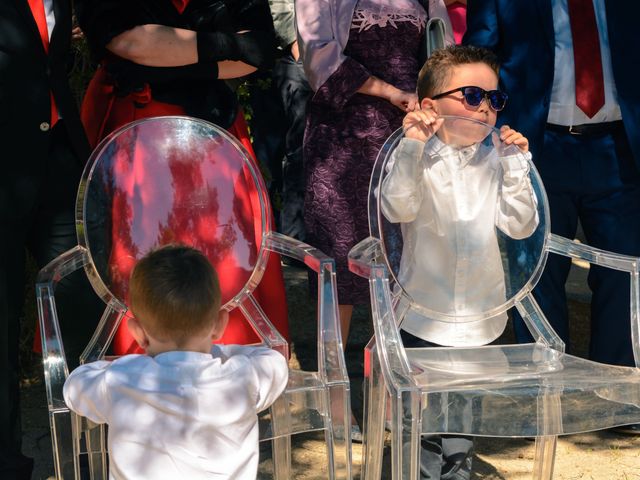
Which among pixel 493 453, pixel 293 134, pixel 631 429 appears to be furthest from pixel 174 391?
pixel 293 134

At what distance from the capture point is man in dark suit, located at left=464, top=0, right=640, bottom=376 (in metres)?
3.93

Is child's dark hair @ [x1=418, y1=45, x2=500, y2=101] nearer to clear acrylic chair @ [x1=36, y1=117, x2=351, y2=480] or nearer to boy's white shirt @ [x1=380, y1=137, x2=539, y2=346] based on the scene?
boy's white shirt @ [x1=380, y1=137, x2=539, y2=346]

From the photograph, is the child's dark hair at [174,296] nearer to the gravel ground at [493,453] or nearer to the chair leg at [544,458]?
the chair leg at [544,458]

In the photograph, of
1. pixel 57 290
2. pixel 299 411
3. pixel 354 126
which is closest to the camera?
pixel 299 411

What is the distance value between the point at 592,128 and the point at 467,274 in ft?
3.11

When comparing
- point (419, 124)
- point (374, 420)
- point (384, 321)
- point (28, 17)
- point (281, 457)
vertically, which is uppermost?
point (28, 17)

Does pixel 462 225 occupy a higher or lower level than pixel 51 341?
higher

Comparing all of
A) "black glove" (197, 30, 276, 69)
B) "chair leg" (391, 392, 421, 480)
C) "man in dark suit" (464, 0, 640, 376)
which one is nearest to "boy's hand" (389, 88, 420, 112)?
"man in dark suit" (464, 0, 640, 376)

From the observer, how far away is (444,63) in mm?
3357

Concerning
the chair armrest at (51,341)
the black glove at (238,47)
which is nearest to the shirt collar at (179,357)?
the chair armrest at (51,341)

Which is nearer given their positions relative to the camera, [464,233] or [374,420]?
[374,420]

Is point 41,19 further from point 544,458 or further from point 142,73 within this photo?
point 544,458

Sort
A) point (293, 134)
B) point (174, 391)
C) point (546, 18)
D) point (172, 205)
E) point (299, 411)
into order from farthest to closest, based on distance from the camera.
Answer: point (293, 134) < point (546, 18) < point (172, 205) < point (299, 411) < point (174, 391)

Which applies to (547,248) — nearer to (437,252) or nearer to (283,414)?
(437,252)
